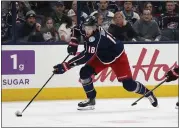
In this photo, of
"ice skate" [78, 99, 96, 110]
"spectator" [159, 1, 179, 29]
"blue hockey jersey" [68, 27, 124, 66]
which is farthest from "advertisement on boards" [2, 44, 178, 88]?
"blue hockey jersey" [68, 27, 124, 66]

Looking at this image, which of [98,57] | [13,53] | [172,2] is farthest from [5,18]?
[172,2]

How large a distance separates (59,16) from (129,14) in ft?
3.41

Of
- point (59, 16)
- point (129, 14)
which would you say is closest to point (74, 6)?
point (59, 16)

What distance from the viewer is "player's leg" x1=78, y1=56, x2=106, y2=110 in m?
8.05

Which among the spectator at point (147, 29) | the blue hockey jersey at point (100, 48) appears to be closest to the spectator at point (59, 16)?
the spectator at point (147, 29)

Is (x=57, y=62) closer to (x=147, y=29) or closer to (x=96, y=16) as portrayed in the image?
(x=96, y=16)

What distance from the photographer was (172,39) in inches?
382

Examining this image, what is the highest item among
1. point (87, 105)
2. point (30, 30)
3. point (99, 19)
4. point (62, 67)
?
point (99, 19)

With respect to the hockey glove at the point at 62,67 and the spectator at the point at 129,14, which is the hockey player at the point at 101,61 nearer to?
the hockey glove at the point at 62,67

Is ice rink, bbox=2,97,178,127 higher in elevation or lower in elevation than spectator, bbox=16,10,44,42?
lower

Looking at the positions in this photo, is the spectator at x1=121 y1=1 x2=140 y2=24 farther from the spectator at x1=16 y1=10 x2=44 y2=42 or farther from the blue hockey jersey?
the blue hockey jersey

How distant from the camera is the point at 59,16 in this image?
9312 millimetres

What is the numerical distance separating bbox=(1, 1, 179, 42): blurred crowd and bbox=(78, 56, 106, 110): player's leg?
123cm

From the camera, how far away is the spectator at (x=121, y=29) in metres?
9.42
